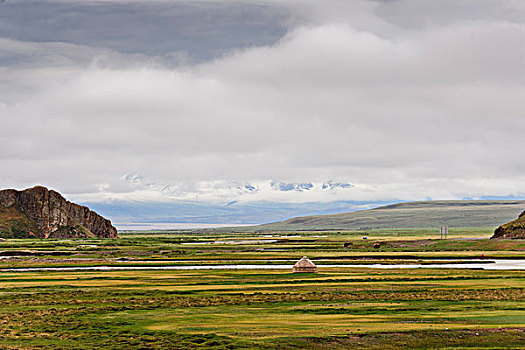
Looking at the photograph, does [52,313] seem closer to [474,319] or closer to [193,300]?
[193,300]

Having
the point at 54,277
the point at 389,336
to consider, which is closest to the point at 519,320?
the point at 389,336

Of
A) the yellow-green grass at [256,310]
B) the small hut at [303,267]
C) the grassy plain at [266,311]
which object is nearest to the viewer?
the grassy plain at [266,311]

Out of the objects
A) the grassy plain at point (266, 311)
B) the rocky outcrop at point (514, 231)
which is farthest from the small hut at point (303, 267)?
the rocky outcrop at point (514, 231)

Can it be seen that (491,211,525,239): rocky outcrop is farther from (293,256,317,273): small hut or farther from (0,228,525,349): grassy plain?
(293,256,317,273): small hut

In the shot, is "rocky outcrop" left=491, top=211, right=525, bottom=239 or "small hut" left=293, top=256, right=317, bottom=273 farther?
"rocky outcrop" left=491, top=211, right=525, bottom=239

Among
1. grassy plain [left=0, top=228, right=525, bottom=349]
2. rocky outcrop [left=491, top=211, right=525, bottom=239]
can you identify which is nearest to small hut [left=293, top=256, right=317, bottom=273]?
grassy plain [left=0, top=228, right=525, bottom=349]

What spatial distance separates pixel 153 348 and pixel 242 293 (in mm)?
19556

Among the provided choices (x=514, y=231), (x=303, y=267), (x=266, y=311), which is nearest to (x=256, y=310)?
(x=266, y=311)

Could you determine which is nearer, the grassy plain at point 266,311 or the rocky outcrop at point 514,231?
the grassy plain at point 266,311

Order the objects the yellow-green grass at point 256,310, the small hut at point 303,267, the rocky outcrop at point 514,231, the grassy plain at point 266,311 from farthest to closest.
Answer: the rocky outcrop at point 514,231, the small hut at point 303,267, the yellow-green grass at point 256,310, the grassy plain at point 266,311

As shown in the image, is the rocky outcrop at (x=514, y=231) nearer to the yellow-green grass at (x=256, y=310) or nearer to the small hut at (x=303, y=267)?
the yellow-green grass at (x=256, y=310)

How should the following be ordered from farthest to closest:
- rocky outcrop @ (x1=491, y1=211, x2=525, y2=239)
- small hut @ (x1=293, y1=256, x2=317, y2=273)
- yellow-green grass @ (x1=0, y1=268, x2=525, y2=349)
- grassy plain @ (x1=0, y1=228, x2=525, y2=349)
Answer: rocky outcrop @ (x1=491, y1=211, x2=525, y2=239) → small hut @ (x1=293, y1=256, x2=317, y2=273) → yellow-green grass @ (x1=0, y1=268, x2=525, y2=349) → grassy plain @ (x1=0, y1=228, x2=525, y2=349)

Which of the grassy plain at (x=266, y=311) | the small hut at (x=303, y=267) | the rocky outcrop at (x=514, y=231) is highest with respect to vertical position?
the rocky outcrop at (x=514, y=231)

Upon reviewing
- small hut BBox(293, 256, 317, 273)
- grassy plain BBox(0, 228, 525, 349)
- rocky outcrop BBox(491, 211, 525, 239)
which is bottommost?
grassy plain BBox(0, 228, 525, 349)
